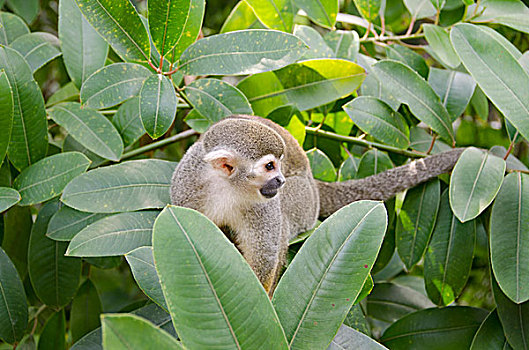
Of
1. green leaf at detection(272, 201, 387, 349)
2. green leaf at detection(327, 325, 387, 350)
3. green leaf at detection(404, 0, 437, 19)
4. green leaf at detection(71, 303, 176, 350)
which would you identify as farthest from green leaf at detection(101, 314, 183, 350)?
green leaf at detection(404, 0, 437, 19)

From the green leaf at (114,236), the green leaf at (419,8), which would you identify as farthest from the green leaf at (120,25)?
the green leaf at (419,8)

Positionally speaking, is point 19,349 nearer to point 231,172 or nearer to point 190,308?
point 231,172

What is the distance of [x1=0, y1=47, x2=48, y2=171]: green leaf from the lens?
175 cm

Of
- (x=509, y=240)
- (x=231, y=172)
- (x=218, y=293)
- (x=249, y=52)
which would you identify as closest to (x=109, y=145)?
(x=231, y=172)

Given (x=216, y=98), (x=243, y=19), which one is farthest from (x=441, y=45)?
(x=216, y=98)

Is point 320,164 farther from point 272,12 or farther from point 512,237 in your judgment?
point 512,237

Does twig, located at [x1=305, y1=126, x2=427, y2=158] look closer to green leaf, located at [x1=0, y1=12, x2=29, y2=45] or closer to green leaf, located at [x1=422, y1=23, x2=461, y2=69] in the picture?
green leaf, located at [x1=422, y1=23, x2=461, y2=69]

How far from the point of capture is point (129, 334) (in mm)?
782

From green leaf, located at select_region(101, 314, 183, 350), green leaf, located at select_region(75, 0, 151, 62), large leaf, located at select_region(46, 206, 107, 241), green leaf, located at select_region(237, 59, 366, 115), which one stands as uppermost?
green leaf, located at select_region(75, 0, 151, 62)

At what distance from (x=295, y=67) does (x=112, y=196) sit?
33.7 inches

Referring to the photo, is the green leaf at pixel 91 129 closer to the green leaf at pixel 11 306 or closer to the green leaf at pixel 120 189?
the green leaf at pixel 120 189

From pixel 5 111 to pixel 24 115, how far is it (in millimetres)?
216

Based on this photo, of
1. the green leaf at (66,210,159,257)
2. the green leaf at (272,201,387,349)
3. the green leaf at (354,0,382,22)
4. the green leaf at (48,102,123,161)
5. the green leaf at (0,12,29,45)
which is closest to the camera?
the green leaf at (272,201,387,349)

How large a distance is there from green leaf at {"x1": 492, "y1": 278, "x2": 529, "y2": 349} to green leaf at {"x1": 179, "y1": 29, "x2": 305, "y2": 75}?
3.43 ft
